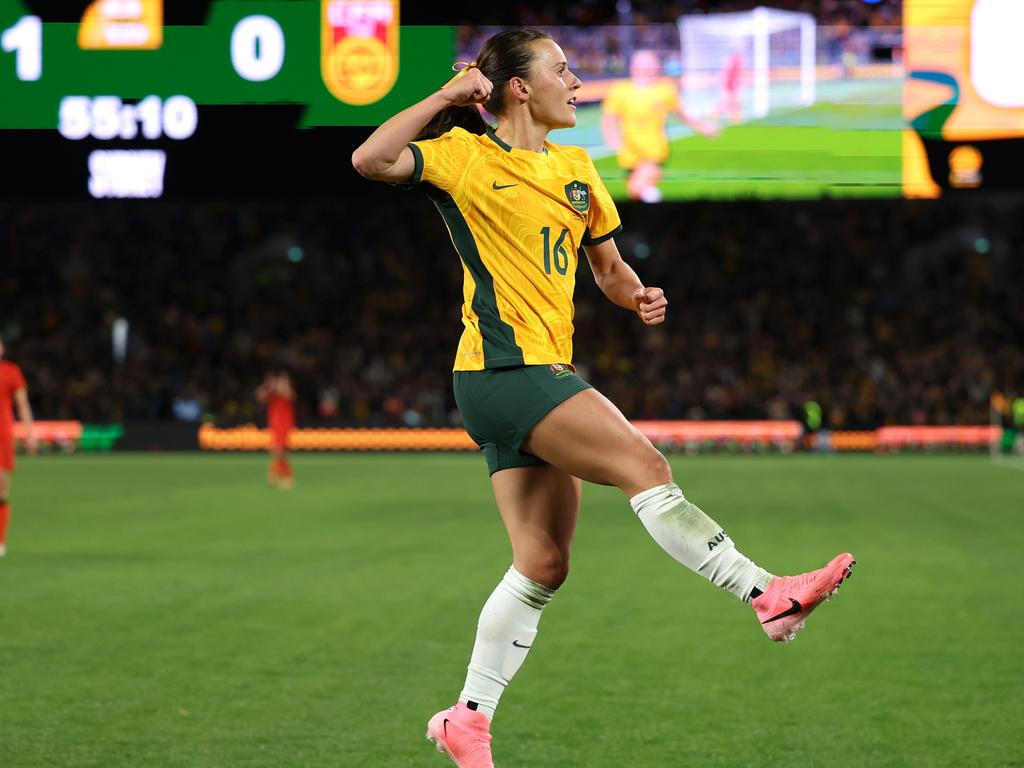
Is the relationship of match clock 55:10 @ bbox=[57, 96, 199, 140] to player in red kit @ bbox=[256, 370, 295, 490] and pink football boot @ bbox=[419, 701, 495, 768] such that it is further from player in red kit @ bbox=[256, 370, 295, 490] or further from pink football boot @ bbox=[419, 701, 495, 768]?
pink football boot @ bbox=[419, 701, 495, 768]

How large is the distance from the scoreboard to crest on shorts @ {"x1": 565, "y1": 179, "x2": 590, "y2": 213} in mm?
16721

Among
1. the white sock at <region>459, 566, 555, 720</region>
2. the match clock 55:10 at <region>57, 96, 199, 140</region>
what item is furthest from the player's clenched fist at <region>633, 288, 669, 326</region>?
the match clock 55:10 at <region>57, 96, 199, 140</region>

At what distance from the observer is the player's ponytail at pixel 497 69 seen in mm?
4434

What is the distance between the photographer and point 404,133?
13.3ft

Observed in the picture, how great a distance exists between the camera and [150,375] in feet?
135

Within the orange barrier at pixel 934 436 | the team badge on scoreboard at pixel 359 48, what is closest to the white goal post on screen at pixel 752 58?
the team badge on scoreboard at pixel 359 48

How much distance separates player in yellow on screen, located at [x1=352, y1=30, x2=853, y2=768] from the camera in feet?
13.1

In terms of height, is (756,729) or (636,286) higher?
(636,286)

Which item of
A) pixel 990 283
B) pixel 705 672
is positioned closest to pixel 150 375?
pixel 990 283

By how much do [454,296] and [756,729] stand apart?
37343 millimetres

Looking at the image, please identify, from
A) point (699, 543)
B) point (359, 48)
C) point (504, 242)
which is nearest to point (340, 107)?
point (359, 48)

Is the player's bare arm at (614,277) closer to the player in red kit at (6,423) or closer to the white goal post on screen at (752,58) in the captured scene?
the player in red kit at (6,423)

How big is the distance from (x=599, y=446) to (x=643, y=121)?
18.5 metres

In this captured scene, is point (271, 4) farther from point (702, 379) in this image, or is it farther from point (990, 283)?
point (990, 283)
